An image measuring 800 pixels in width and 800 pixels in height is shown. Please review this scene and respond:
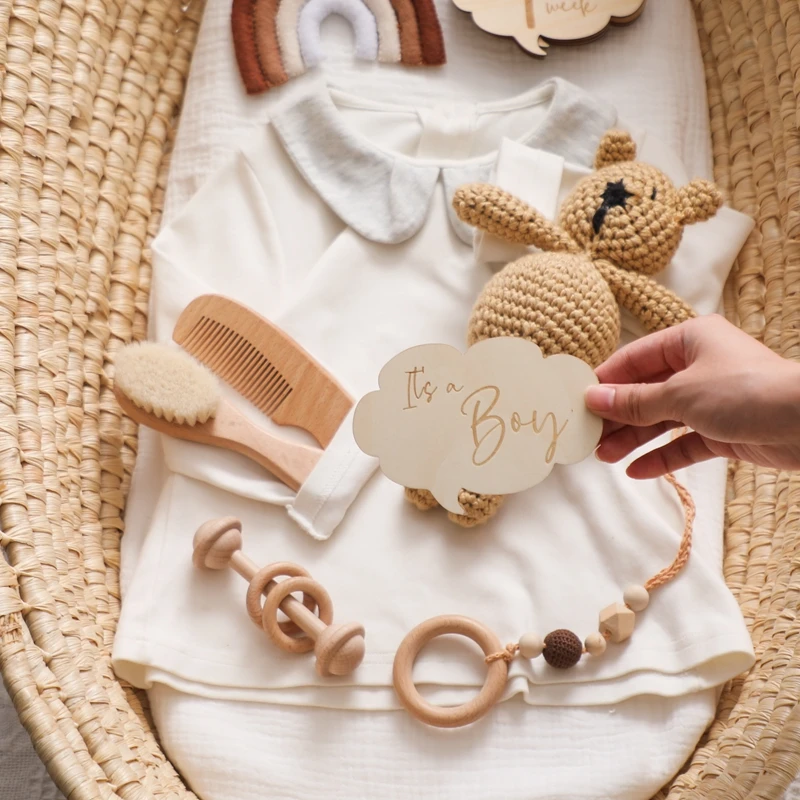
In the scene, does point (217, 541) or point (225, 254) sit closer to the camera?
point (217, 541)

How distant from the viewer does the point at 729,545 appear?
1.06 metres

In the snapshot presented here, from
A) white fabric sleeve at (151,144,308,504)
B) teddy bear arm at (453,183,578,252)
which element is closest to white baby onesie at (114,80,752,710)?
white fabric sleeve at (151,144,308,504)

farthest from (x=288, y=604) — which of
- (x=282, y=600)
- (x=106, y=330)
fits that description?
(x=106, y=330)

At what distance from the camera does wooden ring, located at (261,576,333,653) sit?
0.91m

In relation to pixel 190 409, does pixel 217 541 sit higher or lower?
lower

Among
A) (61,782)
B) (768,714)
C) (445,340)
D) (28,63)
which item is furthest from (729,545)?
(28,63)

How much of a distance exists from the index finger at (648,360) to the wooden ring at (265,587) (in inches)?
15.3

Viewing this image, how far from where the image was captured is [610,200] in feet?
3.31

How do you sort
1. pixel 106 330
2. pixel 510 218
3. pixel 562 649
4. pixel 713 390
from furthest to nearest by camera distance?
pixel 106 330 → pixel 510 218 → pixel 562 649 → pixel 713 390

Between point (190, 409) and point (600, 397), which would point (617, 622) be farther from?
point (190, 409)

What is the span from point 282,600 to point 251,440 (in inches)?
7.5

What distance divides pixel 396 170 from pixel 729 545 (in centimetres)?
64

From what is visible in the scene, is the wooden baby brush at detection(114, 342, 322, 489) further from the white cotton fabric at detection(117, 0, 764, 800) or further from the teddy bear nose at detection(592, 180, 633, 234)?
the teddy bear nose at detection(592, 180, 633, 234)

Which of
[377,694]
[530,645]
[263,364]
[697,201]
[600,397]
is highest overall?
[697,201]
